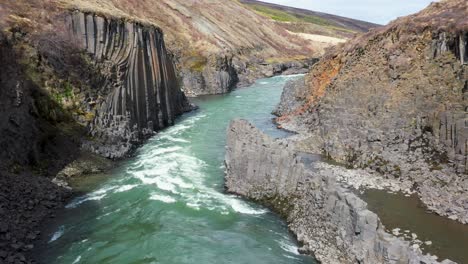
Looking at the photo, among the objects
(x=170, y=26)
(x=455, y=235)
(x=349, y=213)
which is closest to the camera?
(x=349, y=213)

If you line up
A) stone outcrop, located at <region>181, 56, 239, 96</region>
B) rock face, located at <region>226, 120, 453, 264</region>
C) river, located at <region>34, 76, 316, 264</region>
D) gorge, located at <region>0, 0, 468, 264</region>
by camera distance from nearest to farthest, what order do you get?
rock face, located at <region>226, 120, 453, 264</region> < river, located at <region>34, 76, 316, 264</region> < gorge, located at <region>0, 0, 468, 264</region> < stone outcrop, located at <region>181, 56, 239, 96</region>

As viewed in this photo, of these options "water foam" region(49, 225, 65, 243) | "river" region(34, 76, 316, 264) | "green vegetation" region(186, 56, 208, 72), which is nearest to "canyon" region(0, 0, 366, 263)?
"water foam" region(49, 225, 65, 243)

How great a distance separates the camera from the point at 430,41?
35.1 meters

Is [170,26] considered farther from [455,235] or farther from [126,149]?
[455,235]

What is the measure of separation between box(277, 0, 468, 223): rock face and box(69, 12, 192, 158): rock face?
16567 millimetres

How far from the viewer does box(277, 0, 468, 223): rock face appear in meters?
29.4

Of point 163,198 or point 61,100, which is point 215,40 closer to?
point 61,100

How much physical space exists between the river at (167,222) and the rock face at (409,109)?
10.7 metres

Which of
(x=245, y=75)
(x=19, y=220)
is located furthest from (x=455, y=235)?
(x=245, y=75)

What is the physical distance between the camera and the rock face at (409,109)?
29391 millimetres

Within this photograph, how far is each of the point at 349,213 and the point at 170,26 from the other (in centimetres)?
7904

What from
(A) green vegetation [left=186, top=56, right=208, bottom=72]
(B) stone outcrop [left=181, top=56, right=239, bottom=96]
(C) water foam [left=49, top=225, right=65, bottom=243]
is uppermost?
(A) green vegetation [left=186, top=56, right=208, bottom=72]

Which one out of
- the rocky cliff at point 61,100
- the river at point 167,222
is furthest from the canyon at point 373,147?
the rocky cliff at point 61,100

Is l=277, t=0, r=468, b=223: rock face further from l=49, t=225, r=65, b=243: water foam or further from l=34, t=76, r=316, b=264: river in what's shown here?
l=49, t=225, r=65, b=243: water foam
